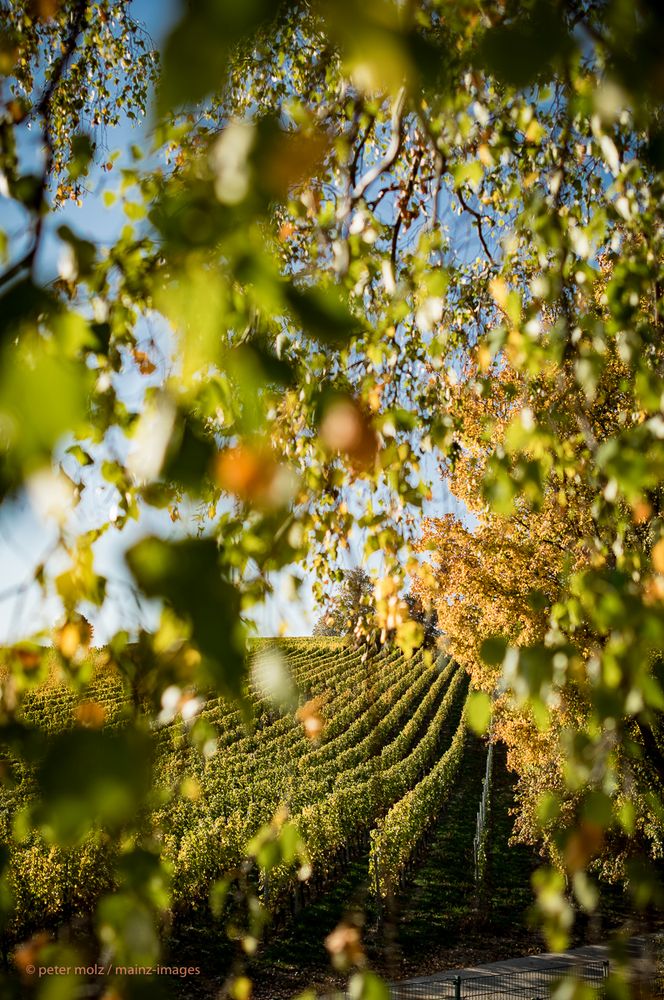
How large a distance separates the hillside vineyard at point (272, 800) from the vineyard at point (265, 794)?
0.02 m

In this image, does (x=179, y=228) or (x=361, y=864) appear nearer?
(x=179, y=228)

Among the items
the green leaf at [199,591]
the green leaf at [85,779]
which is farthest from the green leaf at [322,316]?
the green leaf at [85,779]

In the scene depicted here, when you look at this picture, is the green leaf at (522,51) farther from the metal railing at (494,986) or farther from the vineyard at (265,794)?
the metal railing at (494,986)

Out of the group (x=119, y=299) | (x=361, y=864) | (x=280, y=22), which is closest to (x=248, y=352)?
(x=119, y=299)

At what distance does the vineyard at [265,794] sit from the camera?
181 cm

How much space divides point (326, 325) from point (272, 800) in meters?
18.1

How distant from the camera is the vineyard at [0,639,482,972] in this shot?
1.81m

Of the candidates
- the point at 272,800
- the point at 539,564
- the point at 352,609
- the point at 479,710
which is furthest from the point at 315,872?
the point at 479,710

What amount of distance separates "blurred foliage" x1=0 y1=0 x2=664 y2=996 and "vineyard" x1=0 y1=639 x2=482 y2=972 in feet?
0.94

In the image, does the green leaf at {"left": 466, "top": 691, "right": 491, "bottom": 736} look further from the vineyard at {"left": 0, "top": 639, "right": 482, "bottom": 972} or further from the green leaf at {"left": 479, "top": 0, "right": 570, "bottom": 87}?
the green leaf at {"left": 479, "top": 0, "right": 570, "bottom": 87}

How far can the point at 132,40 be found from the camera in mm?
3709

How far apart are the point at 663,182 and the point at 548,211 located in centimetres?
33

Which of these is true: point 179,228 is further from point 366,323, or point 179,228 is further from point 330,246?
point 366,323

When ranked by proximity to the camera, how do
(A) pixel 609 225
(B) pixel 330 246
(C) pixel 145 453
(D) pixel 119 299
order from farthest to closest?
(A) pixel 609 225 < (B) pixel 330 246 < (D) pixel 119 299 < (C) pixel 145 453
